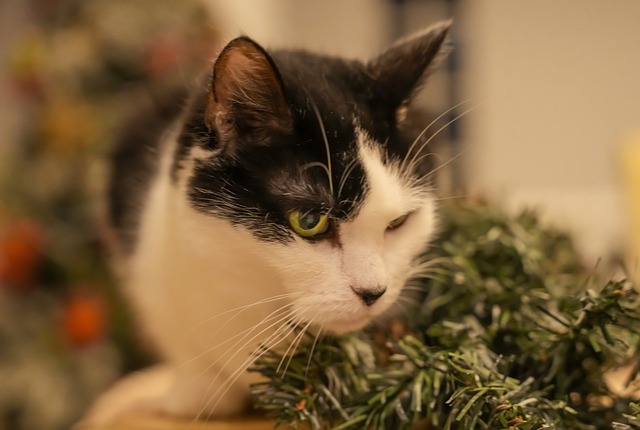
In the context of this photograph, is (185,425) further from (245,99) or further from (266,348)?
(245,99)

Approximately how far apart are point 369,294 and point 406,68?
11.0 inches

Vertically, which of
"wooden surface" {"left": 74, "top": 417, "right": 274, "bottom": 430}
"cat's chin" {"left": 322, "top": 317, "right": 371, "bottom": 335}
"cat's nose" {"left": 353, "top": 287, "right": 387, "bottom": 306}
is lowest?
"wooden surface" {"left": 74, "top": 417, "right": 274, "bottom": 430}

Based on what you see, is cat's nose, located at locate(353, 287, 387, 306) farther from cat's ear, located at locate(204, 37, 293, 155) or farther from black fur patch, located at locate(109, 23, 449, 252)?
cat's ear, located at locate(204, 37, 293, 155)

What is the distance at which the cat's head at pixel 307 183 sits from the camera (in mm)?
632

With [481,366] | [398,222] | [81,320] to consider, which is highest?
[398,222]

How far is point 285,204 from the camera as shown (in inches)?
25.5

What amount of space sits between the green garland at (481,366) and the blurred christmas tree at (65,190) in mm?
1012

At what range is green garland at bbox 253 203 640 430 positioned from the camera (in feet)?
1.87

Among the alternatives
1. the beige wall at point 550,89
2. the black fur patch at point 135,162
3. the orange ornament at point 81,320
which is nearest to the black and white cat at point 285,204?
the black fur patch at point 135,162

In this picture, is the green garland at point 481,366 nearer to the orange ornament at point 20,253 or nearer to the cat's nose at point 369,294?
the cat's nose at point 369,294

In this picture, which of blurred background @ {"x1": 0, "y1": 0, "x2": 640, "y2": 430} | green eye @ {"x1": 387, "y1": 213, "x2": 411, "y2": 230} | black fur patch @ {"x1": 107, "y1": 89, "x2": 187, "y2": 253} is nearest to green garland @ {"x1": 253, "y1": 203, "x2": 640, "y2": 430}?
green eye @ {"x1": 387, "y1": 213, "x2": 411, "y2": 230}

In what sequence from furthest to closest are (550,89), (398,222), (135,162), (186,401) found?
(550,89) → (135,162) → (186,401) → (398,222)

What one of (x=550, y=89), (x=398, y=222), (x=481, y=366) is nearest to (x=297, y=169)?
(x=398, y=222)

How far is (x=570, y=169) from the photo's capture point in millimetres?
2844
